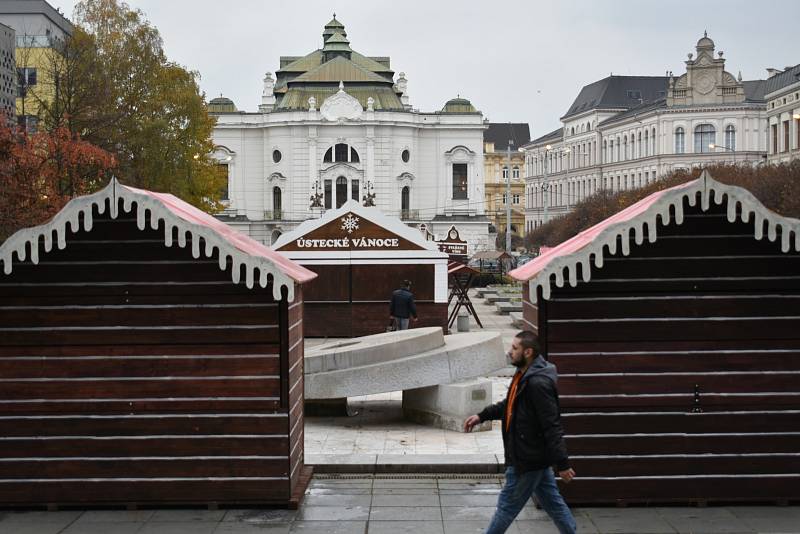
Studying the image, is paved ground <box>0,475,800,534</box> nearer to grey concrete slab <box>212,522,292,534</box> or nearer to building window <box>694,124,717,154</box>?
grey concrete slab <box>212,522,292,534</box>

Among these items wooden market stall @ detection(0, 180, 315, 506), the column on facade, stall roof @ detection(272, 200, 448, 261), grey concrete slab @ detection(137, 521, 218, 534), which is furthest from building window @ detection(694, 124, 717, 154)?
grey concrete slab @ detection(137, 521, 218, 534)

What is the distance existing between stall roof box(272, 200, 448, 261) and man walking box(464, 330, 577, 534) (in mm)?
20433

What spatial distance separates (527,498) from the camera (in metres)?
8.88

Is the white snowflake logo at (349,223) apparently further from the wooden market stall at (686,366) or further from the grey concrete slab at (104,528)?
the grey concrete slab at (104,528)

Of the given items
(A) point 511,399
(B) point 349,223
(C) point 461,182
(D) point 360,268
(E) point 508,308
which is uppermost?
(C) point 461,182

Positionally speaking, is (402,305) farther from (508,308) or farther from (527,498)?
(527,498)

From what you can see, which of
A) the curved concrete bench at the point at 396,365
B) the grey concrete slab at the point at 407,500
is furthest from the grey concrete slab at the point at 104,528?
the curved concrete bench at the point at 396,365

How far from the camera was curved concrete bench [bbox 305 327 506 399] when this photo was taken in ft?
50.0

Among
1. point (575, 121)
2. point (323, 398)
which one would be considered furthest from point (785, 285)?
point (575, 121)

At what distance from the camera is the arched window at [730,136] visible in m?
98.3

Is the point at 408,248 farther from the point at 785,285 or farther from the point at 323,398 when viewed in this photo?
the point at 785,285

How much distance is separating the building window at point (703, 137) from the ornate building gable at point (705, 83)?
77.7 inches

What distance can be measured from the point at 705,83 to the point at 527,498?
314 ft

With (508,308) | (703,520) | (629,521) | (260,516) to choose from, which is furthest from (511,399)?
(508,308)
